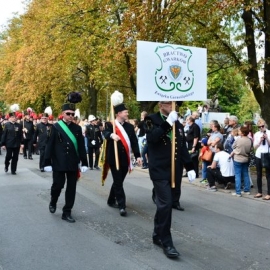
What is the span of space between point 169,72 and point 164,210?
6.04 ft

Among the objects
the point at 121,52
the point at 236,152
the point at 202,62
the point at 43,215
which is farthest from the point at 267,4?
the point at 43,215

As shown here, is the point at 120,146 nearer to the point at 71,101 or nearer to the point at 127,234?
the point at 71,101

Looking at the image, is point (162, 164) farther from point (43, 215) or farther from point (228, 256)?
point (43, 215)

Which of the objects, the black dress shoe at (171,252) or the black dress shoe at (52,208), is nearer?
the black dress shoe at (171,252)

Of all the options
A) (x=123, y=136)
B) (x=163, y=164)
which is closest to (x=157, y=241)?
(x=163, y=164)

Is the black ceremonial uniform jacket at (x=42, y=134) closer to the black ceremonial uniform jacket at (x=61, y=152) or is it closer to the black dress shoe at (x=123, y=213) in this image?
the black ceremonial uniform jacket at (x=61, y=152)

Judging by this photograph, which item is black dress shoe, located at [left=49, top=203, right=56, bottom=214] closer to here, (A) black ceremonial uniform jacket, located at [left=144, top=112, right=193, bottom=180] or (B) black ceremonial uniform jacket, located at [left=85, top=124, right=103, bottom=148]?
(A) black ceremonial uniform jacket, located at [left=144, top=112, right=193, bottom=180]

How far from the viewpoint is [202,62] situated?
19.4 ft

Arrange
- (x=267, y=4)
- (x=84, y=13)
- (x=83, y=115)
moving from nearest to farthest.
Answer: (x=267, y=4) < (x=84, y=13) < (x=83, y=115)

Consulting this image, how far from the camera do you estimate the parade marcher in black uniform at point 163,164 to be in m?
4.96

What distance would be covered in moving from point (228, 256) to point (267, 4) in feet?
31.7

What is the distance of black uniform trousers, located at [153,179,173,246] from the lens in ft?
16.3

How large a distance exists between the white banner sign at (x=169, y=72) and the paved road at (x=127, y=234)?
6.51 ft

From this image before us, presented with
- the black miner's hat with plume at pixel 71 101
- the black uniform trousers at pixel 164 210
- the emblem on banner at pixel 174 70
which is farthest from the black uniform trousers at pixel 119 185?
the emblem on banner at pixel 174 70
